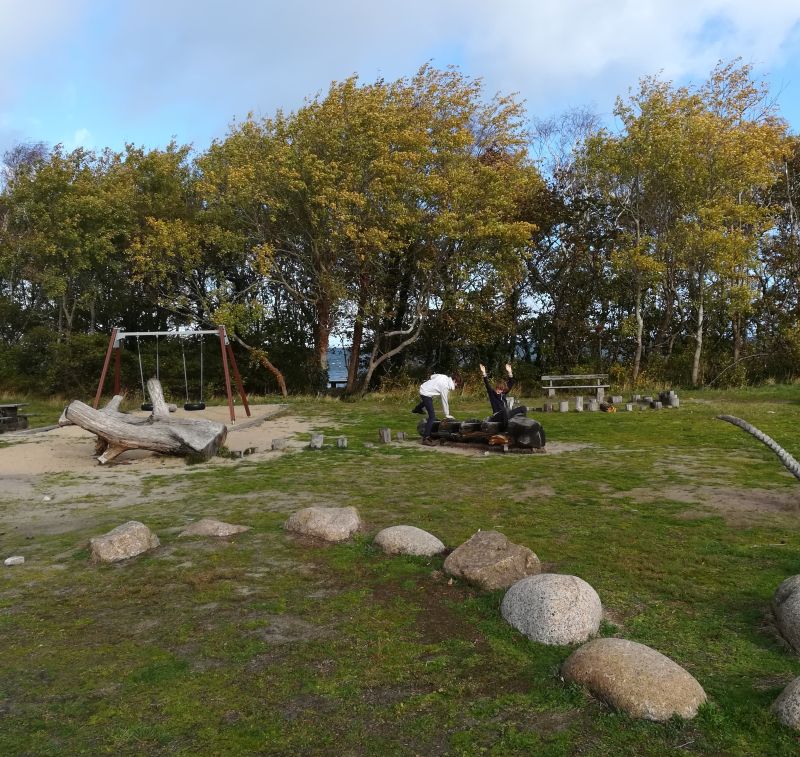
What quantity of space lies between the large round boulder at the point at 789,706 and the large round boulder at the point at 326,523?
3.37m

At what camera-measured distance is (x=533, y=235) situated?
77.1 feet

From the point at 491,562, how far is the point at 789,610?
1.67 meters

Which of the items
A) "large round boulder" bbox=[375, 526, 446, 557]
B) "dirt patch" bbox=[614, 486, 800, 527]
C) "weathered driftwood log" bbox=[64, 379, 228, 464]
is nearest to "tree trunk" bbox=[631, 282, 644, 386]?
"dirt patch" bbox=[614, 486, 800, 527]

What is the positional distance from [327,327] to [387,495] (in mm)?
14261

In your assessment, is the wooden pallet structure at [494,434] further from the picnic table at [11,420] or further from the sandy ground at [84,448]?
the picnic table at [11,420]

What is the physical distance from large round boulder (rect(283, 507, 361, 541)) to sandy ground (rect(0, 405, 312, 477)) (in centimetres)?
437

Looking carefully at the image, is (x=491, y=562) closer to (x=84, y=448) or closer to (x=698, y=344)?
(x=84, y=448)

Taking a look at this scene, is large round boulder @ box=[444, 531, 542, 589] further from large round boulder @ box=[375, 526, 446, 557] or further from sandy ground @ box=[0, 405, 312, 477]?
sandy ground @ box=[0, 405, 312, 477]

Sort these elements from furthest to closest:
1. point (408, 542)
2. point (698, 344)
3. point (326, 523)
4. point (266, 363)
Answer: point (266, 363) < point (698, 344) < point (326, 523) < point (408, 542)

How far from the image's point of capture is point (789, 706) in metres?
2.73

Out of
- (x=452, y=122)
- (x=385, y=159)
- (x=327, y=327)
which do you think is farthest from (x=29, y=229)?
(x=452, y=122)

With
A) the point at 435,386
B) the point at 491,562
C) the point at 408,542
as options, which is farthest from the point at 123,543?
the point at 435,386

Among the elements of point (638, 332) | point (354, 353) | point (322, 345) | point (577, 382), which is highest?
point (638, 332)

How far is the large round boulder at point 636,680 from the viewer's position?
9.28 feet
